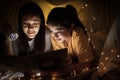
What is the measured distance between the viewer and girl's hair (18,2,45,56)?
2.89 metres

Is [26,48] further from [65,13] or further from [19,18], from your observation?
[65,13]

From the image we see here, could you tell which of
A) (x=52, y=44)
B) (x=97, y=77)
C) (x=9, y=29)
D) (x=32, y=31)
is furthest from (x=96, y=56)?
(x=9, y=29)

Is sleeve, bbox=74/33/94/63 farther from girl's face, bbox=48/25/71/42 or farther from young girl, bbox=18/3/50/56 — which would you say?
young girl, bbox=18/3/50/56

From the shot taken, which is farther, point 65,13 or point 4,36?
point 65,13

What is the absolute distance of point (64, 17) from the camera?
3.05 m

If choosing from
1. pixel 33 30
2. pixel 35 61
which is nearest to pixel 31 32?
pixel 33 30

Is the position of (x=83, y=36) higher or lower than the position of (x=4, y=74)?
higher

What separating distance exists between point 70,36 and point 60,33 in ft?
0.32

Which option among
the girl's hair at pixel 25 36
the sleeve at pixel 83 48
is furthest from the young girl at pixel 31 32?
the sleeve at pixel 83 48

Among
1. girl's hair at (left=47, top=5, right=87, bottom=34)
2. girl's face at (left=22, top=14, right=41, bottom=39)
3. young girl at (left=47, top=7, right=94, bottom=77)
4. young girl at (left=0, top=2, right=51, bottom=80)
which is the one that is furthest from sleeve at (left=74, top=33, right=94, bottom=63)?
girl's face at (left=22, top=14, right=41, bottom=39)

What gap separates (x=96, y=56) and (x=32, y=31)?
65 cm

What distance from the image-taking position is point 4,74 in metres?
2.79

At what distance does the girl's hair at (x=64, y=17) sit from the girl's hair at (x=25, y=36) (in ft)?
0.33

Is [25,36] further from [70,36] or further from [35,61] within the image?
[70,36]
